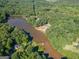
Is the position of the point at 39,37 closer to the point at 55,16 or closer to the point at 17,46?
the point at 17,46

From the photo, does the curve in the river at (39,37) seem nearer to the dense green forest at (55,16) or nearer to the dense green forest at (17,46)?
the dense green forest at (55,16)

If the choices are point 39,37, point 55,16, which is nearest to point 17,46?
point 39,37

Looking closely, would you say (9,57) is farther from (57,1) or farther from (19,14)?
(57,1)

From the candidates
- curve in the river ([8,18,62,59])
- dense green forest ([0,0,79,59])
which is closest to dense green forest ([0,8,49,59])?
dense green forest ([0,0,79,59])

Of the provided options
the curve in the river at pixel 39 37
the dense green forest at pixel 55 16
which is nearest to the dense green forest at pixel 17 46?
the dense green forest at pixel 55 16

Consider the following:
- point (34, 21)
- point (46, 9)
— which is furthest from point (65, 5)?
point (34, 21)

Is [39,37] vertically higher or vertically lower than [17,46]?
lower

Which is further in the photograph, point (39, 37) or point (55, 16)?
point (55, 16)

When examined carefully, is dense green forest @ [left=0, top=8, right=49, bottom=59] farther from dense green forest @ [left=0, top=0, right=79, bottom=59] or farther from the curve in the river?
the curve in the river
